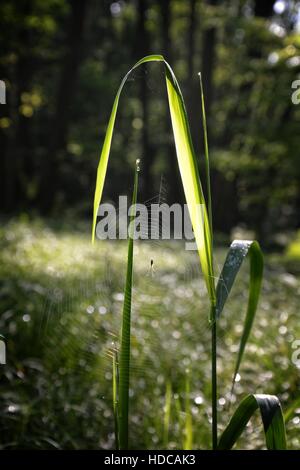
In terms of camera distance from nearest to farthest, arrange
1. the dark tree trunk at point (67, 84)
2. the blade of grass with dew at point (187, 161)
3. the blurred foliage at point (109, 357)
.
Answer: the blade of grass with dew at point (187, 161) < the blurred foliage at point (109, 357) < the dark tree trunk at point (67, 84)

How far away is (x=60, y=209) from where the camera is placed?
12.0 meters

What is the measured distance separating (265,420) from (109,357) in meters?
0.70

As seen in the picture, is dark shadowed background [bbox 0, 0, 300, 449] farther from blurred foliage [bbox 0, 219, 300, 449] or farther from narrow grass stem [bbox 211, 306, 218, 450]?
narrow grass stem [bbox 211, 306, 218, 450]

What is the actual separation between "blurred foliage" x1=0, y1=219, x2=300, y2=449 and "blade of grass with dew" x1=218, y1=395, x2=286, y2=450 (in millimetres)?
396

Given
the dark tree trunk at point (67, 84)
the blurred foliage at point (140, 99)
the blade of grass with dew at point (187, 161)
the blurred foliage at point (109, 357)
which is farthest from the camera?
the dark tree trunk at point (67, 84)

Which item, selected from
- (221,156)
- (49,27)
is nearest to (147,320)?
(221,156)

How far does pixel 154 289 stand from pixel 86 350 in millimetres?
1011

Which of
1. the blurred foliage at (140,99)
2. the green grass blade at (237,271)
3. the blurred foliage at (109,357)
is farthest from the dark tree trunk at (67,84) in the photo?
the green grass blade at (237,271)

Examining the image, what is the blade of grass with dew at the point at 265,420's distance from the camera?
995 mm

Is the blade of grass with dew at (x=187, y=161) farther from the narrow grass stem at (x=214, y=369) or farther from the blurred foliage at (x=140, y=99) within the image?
the blurred foliage at (x=140, y=99)

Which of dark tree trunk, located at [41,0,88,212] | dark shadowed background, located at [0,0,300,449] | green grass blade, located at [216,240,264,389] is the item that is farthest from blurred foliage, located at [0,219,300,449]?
dark tree trunk, located at [41,0,88,212]

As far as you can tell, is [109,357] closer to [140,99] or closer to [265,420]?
[265,420]

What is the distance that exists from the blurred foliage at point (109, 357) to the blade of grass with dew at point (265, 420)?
1.30ft
